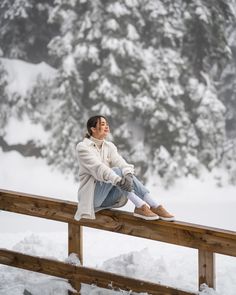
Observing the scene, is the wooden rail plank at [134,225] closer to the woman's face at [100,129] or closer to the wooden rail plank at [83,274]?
the wooden rail plank at [83,274]

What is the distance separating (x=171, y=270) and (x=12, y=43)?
8726 mm

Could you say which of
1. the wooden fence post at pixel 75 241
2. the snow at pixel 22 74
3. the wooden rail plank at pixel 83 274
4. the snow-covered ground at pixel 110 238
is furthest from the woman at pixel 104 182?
the snow at pixel 22 74

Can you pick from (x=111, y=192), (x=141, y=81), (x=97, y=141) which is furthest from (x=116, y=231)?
(x=141, y=81)

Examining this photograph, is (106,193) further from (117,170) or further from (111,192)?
(117,170)

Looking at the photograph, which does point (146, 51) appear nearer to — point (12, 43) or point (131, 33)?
point (131, 33)

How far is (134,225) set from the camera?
13.9ft

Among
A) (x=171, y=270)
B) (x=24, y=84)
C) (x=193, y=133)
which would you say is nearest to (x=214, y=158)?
(x=193, y=133)

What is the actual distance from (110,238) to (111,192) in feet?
16.4

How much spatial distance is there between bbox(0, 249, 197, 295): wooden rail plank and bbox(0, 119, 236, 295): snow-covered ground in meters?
0.13

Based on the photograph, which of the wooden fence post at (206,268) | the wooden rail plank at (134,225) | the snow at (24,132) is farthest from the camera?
the snow at (24,132)

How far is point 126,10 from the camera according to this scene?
1310 centimetres

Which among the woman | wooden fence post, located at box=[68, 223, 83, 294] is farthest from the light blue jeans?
wooden fence post, located at box=[68, 223, 83, 294]

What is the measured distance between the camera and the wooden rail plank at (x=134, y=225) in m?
3.86

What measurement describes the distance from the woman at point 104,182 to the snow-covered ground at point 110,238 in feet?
2.42
